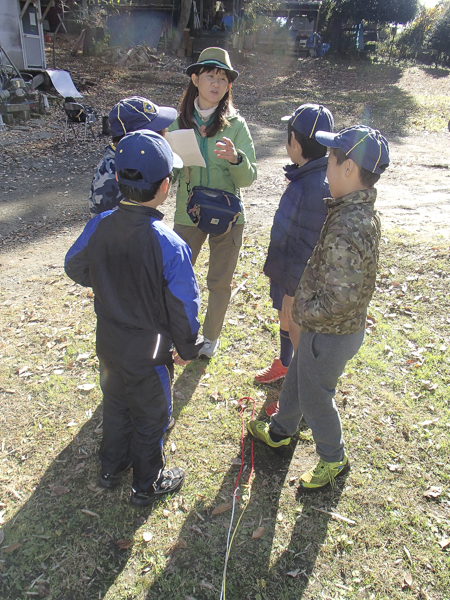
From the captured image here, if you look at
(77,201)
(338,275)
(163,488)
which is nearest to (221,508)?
(163,488)

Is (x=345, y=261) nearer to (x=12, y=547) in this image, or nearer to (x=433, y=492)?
(x=433, y=492)

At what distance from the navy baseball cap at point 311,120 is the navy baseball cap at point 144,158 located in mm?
975

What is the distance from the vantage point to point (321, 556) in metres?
2.68

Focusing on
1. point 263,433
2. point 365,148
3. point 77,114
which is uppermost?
point 365,148

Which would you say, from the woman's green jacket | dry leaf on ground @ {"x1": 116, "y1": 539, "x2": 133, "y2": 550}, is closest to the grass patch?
dry leaf on ground @ {"x1": 116, "y1": 539, "x2": 133, "y2": 550}

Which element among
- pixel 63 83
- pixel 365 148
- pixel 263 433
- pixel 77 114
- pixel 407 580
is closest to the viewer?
pixel 365 148

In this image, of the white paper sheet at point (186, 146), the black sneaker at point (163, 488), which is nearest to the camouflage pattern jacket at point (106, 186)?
the white paper sheet at point (186, 146)

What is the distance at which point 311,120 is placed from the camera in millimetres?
2730

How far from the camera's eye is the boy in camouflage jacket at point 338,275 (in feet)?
7.29

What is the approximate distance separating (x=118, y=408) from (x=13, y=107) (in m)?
14.6

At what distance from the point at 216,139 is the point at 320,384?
2.04 meters

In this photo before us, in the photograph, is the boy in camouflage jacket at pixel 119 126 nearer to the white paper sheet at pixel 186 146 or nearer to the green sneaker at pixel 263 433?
the white paper sheet at pixel 186 146

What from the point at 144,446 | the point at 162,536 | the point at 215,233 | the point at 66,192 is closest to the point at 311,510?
the point at 162,536

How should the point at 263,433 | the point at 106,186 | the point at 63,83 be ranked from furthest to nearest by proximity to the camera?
the point at 63,83 < the point at 263,433 < the point at 106,186
